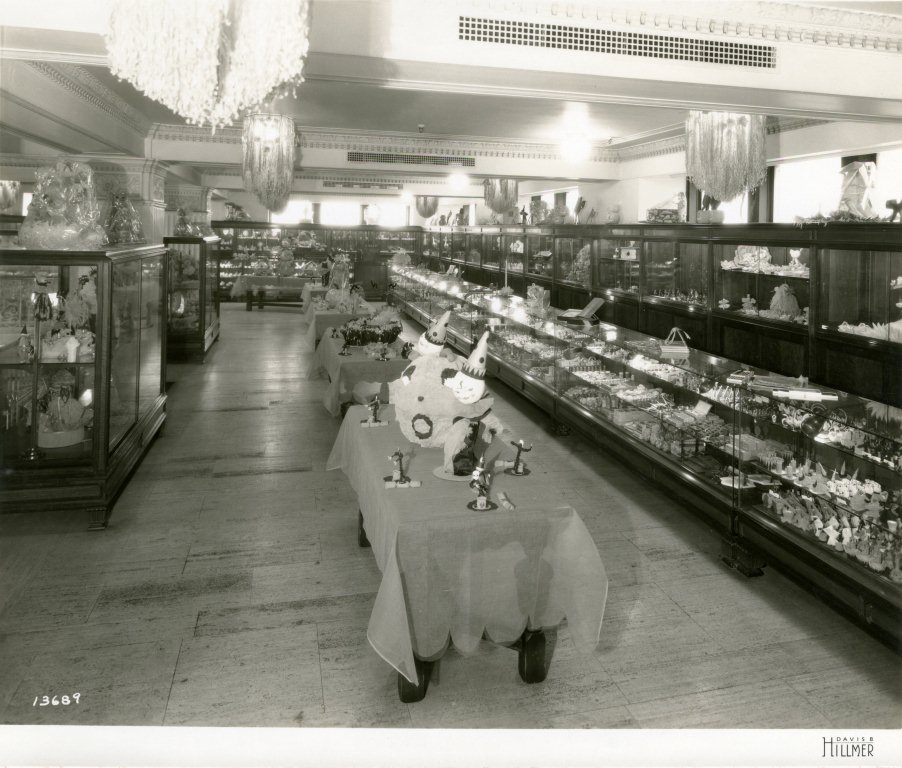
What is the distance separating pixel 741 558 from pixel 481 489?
1851mm

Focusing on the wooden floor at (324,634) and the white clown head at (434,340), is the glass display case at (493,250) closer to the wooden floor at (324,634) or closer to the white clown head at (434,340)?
the wooden floor at (324,634)

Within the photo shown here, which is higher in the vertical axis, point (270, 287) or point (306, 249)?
point (306, 249)

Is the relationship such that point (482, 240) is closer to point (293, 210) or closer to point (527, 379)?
point (527, 379)

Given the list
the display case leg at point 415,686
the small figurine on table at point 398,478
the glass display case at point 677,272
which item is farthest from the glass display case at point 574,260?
the display case leg at point 415,686

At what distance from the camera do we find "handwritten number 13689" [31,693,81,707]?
110 inches

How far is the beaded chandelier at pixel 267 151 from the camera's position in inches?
251

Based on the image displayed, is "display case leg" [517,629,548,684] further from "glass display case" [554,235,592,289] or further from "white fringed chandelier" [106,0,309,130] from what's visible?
"glass display case" [554,235,592,289]

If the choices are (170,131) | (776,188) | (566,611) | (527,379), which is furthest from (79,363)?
(776,188)

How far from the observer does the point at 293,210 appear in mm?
23109

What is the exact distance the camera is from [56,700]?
283 centimetres

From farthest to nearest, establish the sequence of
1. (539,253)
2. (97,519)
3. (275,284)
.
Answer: (275,284)
(539,253)
(97,519)

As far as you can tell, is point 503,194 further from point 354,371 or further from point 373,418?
point 373,418

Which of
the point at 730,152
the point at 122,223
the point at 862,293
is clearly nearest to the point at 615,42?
the point at 730,152

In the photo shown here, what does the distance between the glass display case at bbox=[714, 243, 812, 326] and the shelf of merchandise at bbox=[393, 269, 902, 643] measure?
93cm
